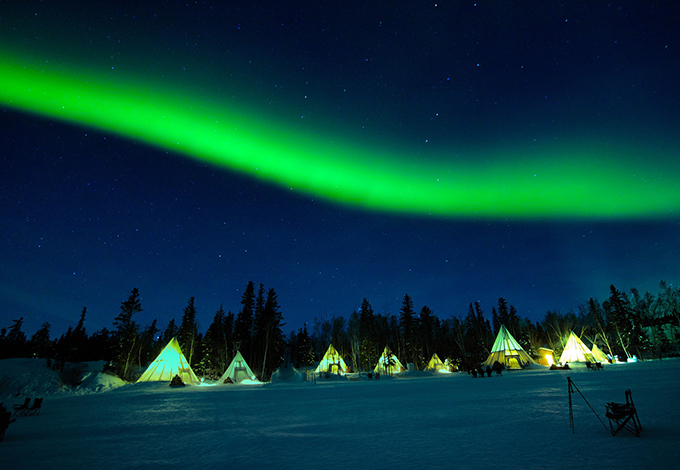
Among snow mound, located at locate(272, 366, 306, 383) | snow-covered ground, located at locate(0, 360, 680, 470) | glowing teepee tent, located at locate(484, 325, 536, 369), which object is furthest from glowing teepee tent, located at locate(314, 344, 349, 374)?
snow-covered ground, located at locate(0, 360, 680, 470)

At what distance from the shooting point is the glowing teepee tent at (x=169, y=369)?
32375 mm

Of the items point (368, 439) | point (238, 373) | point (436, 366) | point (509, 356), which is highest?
point (509, 356)

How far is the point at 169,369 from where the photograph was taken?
3291 cm

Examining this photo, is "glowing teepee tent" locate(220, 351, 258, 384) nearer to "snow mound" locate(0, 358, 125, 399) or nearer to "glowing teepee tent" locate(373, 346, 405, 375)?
"snow mound" locate(0, 358, 125, 399)

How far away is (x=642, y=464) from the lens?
201 inches

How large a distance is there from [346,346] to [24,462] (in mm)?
72192

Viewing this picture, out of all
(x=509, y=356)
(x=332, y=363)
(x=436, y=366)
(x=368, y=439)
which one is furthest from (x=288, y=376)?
(x=368, y=439)

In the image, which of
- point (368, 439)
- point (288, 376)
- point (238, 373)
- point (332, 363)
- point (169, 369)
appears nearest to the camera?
point (368, 439)

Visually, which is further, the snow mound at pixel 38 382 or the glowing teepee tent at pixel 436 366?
the glowing teepee tent at pixel 436 366

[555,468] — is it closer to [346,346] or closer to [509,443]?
[509,443]

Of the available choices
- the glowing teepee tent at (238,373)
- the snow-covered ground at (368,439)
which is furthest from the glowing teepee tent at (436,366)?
the snow-covered ground at (368,439)

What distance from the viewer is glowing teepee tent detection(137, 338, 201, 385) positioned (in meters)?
32.4

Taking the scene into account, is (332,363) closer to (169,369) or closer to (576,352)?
(169,369)

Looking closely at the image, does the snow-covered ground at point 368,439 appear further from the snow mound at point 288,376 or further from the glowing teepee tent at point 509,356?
the glowing teepee tent at point 509,356
